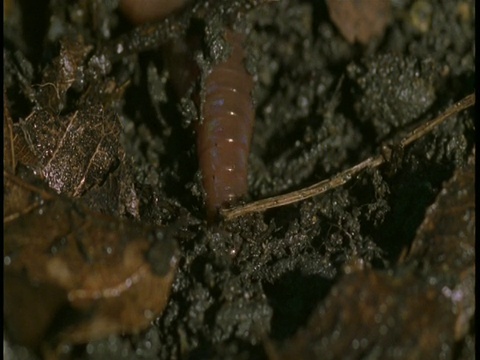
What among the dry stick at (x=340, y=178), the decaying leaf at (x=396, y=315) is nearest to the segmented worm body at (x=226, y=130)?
the dry stick at (x=340, y=178)

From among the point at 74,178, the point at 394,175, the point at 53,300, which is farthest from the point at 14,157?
the point at 394,175

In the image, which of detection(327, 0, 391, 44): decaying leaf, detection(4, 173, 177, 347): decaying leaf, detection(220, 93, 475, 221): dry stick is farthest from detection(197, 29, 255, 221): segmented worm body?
detection(4, 173, 177, 347): decaying leaf

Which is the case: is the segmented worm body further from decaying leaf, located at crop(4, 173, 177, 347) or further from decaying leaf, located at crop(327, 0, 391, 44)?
decaying leaf, located at crop(4, 173, 177, 347)

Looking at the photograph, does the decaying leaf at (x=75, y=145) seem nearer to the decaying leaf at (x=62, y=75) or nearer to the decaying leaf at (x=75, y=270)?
the decaying leaf at (x=62, y=75)

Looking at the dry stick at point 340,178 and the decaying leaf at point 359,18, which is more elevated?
the decaying leaf at point 359,18

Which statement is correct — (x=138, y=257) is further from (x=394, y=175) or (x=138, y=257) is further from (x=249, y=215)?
(x=394, y=175)
